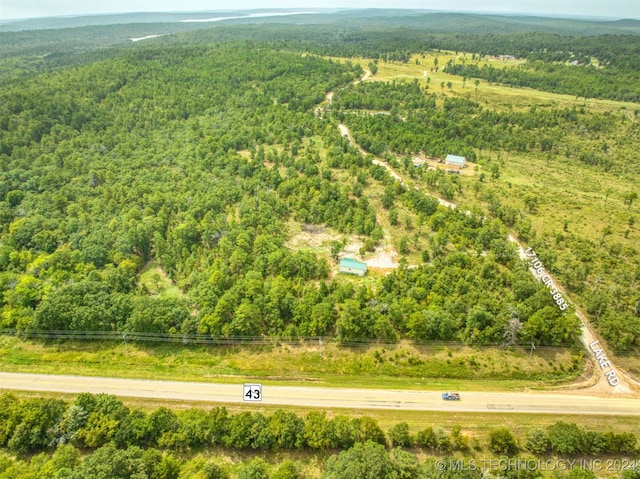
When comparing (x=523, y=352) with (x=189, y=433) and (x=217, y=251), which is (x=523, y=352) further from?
(x=217, y=251)

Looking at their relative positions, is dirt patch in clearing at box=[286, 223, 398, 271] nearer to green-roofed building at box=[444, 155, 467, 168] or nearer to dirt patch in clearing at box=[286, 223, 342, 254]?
dirt patch in clearing at box=[286, 223, 342, 254]

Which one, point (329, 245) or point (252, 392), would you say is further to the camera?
point (329, 245)

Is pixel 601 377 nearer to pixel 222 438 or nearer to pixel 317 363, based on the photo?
pixel 317 363

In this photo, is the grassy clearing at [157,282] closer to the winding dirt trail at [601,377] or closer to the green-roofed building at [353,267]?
the green-roofed building at [353,267]

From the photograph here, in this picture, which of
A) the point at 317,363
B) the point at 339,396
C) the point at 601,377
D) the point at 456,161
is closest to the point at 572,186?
the point at 456,161

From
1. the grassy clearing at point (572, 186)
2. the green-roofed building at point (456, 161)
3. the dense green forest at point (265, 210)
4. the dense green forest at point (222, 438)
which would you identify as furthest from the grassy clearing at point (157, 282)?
the green-roofed building at point (456, 161)

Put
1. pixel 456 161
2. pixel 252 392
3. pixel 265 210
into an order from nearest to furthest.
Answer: pixel 252 392
pixel 265 210
pixel 456 161
